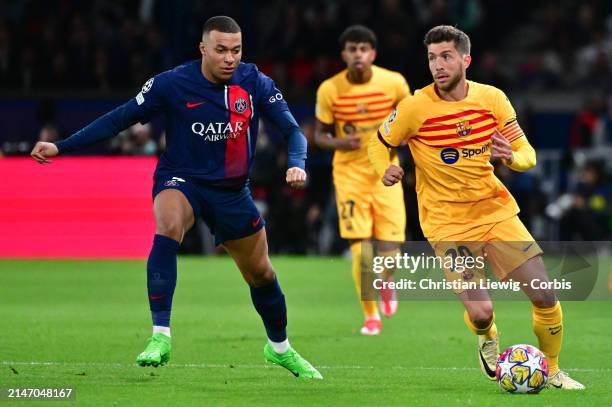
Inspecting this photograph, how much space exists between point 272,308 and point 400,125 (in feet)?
5.01

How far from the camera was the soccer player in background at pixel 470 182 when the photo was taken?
8.89 meters

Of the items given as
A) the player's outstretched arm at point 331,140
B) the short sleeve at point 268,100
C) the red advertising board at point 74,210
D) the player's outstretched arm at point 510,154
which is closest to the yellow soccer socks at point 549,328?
the player's outstretched arm at point 510,154

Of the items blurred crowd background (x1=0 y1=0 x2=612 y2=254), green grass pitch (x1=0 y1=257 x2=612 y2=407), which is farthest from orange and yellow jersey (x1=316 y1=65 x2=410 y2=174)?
blurred crowd background (x1=0 y1=0 x2=612 y2=254)

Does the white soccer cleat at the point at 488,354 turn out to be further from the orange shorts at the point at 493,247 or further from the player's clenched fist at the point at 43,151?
the player's clenched fist at the point at 43,151

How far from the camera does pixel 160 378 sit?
9211 mm

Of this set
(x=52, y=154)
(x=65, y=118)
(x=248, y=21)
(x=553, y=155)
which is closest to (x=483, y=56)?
(x=553, y=155)

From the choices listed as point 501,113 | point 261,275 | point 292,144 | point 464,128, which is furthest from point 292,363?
point 501,113

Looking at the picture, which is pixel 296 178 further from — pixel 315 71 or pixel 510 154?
pixel 315 71

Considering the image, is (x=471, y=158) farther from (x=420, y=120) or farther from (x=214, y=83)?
(x=214, y=83)

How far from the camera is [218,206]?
906 cm

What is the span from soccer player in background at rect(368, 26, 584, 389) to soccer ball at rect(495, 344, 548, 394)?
418 millimetres

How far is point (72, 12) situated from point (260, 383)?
1732 centimetres

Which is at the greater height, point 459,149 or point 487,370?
point 459,149

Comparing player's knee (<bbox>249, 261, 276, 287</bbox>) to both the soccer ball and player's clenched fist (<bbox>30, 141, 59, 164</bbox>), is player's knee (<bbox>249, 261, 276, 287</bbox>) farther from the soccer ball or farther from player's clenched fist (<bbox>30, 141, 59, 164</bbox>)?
the soccer ball
